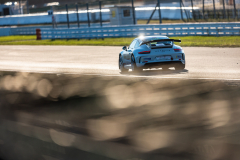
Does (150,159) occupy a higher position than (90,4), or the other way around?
(90,4)

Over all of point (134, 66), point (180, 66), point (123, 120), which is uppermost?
point (134, 66)

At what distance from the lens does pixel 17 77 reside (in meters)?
14.1

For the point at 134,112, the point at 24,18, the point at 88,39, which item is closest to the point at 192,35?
the point at 88,39

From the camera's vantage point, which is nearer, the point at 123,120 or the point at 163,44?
the point at 123,120

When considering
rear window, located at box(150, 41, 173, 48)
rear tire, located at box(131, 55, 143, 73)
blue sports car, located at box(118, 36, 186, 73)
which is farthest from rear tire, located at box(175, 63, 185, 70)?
rear tire, located at box(131, 55, 143, 73)

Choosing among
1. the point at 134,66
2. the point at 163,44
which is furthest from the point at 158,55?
the point at 134,66

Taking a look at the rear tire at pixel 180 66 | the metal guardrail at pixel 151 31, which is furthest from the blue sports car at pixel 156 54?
the metal guardrail at pixel 151 31

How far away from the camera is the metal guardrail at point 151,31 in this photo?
26.7 metres

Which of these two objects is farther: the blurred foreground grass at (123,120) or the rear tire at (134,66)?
the rear tire at (134,66)

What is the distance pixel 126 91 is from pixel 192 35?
64.0 ft

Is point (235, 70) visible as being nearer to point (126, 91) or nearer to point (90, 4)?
point (126, 91)

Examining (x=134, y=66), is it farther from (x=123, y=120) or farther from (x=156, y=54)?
(x=123, y=120)

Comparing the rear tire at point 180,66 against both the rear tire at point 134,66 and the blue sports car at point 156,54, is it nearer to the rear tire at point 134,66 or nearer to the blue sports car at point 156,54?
the blue sports car at point 156,54

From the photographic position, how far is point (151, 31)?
96.2 ft
